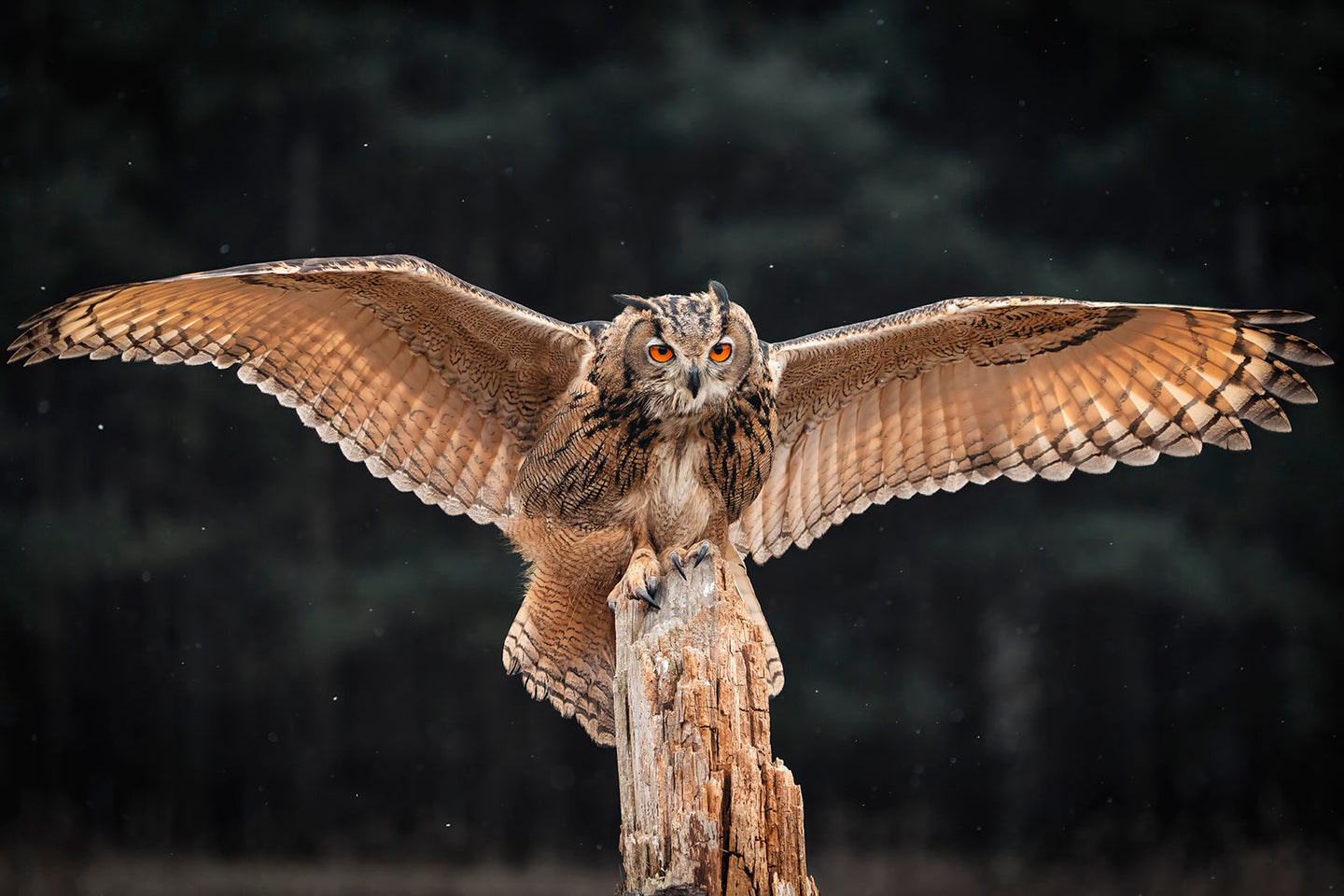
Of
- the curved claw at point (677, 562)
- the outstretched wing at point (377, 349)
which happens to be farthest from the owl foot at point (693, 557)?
the outstretched wing at point (377, 349)

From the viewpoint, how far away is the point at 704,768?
65.3 inches

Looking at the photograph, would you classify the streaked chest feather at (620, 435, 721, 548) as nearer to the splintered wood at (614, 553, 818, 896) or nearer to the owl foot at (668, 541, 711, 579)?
the owl foot at (668, 541, 711, 579)

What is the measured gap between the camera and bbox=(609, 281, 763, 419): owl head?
2.06m

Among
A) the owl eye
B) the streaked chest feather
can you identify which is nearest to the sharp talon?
the streaked chest feather

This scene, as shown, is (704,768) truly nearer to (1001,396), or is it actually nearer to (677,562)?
(677,562)

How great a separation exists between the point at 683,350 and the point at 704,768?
0.82 m

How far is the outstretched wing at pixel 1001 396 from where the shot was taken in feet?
7.12

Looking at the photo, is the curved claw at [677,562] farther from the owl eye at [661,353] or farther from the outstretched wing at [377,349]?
the outstretched wing at [377,349]

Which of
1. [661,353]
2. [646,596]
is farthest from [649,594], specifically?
[661,353]

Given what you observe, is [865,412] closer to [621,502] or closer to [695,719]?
[621,502]

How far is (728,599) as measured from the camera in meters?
1.83

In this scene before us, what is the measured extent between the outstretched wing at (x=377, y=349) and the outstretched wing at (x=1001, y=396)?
0.64m

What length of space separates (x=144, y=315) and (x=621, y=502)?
42.0 inches

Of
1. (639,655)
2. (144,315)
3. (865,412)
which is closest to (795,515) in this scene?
(865,412)
